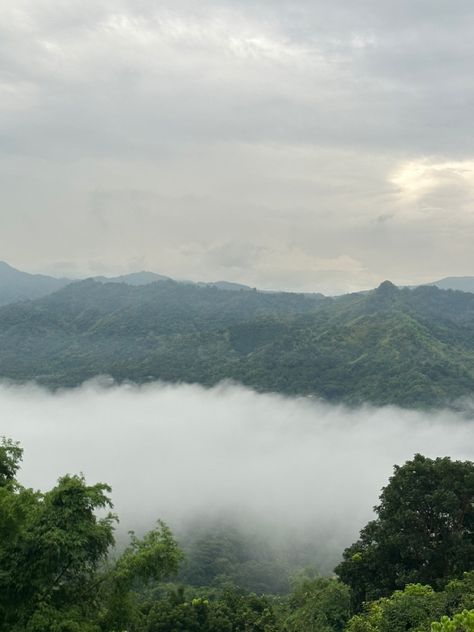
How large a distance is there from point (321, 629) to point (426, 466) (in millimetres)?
10741

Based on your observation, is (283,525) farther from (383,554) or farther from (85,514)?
(85,514)

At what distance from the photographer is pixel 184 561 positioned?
2359 cm

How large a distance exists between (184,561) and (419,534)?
536 inches

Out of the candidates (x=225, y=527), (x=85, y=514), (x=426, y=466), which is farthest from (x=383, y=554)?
(x=225, y=527)

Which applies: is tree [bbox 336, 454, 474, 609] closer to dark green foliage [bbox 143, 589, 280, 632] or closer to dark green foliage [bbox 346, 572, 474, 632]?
dark green foliage [bbox 143, 589, 280, 632]

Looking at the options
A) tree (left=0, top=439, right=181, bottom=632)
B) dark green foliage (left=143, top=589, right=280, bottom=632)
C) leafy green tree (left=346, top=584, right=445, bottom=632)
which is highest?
tree (left=0, top=439, right=181, bottom=632)

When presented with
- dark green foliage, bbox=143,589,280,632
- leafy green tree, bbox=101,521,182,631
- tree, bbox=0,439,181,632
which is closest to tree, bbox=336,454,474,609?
dark green foliage, bbox=143,589,280,632

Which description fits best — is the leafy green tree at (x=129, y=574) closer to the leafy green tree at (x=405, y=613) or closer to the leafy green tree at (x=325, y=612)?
the leafy green tree at (x=405, y=613)

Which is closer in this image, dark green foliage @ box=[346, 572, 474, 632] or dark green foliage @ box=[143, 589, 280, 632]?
dark green foliage @ box=[346, 572, 474, 632]

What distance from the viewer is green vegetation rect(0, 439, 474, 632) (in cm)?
1742

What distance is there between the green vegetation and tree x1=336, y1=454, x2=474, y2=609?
0.06 meters

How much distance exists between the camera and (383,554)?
101 feet

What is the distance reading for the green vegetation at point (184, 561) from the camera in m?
17.4

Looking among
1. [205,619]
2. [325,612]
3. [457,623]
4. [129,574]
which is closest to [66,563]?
[129,574]
